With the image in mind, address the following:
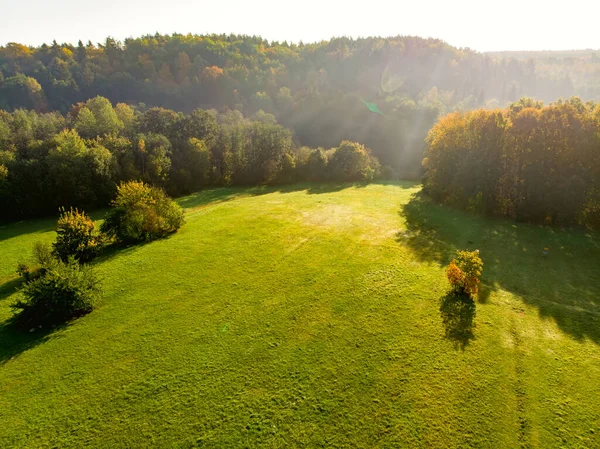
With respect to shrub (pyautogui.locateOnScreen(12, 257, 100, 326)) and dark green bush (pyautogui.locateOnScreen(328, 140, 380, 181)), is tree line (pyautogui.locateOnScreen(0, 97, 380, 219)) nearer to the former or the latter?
dark green bush (pyautogui.locateOnScreen(328, 140, 380, 181))

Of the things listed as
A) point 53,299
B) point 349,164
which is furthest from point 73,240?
point 349,164

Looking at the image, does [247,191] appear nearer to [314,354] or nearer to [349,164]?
[349,164]

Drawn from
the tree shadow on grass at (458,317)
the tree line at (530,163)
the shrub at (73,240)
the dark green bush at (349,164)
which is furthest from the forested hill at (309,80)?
the shrub at (73,240)

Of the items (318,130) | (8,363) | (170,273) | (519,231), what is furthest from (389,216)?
(318,130)

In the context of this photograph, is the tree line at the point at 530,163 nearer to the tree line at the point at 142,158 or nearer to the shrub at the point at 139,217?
the tree line at the point at 142,158

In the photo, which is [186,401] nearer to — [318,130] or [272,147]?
[272,147]
